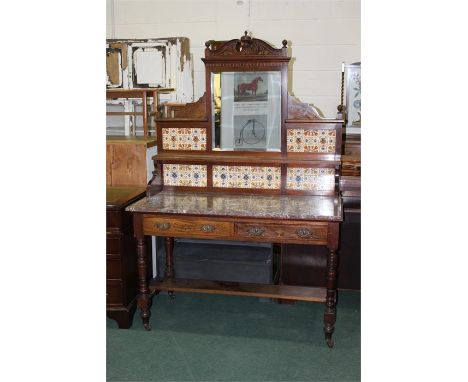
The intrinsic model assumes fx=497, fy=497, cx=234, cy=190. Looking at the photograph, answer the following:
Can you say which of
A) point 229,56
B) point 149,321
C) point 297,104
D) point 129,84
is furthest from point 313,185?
point 129,84

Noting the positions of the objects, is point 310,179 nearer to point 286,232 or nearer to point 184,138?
point 286,232

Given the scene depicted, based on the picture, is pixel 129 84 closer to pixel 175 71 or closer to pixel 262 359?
pixel 175 71

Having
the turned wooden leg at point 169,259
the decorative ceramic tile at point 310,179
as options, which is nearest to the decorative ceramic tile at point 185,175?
the turned wooden leg at point 169,259

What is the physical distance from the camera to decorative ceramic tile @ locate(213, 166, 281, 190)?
311cm

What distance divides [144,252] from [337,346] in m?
1.23

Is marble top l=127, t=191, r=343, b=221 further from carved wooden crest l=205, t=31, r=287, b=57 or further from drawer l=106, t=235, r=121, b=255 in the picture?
carved wooden crest l=205, t=31, r=287, b=57

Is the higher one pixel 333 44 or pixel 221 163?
pixel 333 44

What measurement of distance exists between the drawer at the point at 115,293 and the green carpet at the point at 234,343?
181 millimetres

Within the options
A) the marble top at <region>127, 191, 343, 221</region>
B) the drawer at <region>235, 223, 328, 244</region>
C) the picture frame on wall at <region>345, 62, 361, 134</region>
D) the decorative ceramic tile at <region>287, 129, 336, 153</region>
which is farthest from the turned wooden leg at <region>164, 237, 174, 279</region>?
the picture frame on wall at <region>345, 62, 361, 134</region>

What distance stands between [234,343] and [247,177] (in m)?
1.01

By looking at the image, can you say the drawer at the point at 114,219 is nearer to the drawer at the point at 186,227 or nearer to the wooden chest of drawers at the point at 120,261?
the wooden chest of drawers at the point at 120,261

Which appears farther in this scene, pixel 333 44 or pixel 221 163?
pixel 333 44

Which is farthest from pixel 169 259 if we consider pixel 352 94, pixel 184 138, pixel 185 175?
pixel 352 94

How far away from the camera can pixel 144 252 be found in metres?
2.90
